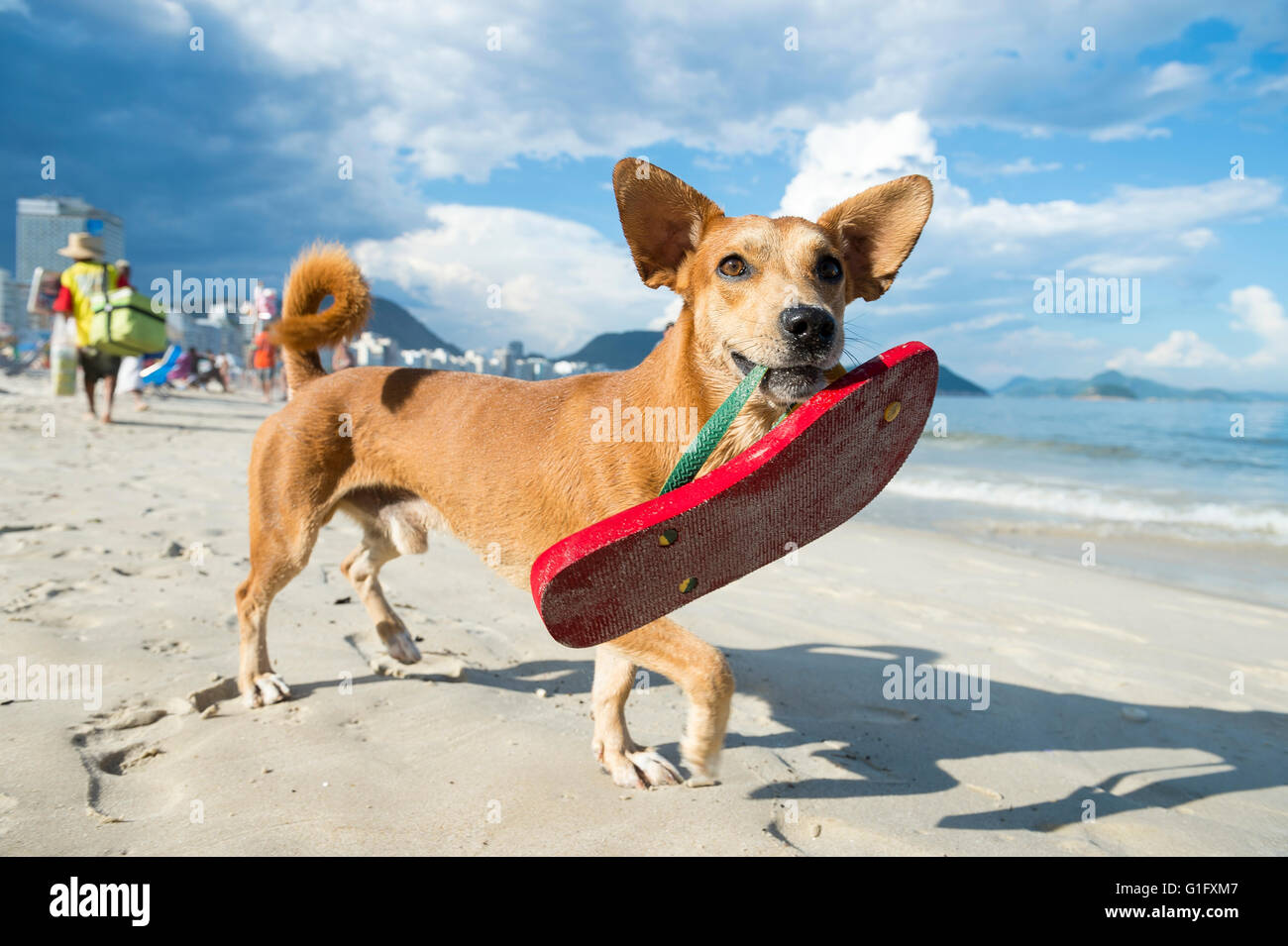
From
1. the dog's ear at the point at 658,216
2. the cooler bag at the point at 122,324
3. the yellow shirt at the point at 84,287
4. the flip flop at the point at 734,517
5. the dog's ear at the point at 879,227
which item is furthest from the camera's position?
the yellow shirt at the point at 84,287

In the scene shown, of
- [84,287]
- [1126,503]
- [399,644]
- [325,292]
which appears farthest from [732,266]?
[1126,503]

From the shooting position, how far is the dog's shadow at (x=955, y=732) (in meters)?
3.20

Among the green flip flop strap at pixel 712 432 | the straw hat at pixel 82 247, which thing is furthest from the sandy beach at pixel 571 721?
the straw hat at pixel 82 247

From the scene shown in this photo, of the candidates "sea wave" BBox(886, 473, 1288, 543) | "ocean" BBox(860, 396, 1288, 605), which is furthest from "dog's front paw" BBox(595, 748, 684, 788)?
"sea wave" BBox(886, 473, 1288, 543)

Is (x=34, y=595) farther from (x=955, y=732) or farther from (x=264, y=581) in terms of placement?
(x=955, y=732)

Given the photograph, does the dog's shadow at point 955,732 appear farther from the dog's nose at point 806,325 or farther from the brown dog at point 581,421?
the dog's nose at point 806,325

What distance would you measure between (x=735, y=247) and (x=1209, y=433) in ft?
97.2

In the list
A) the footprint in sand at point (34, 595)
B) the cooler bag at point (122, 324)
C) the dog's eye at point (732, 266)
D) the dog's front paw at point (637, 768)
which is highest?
the cooler bag at point (122, 324)

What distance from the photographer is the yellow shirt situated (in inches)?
443

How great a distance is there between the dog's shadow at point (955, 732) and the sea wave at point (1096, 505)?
8.08 meters

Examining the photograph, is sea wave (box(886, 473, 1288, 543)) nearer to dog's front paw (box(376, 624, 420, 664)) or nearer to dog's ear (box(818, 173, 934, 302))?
dog's ear (box(818, 173, 934, 302))

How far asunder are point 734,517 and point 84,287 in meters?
12.6

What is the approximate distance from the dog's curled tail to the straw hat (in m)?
9.79

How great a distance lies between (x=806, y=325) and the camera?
A: 249 cm
